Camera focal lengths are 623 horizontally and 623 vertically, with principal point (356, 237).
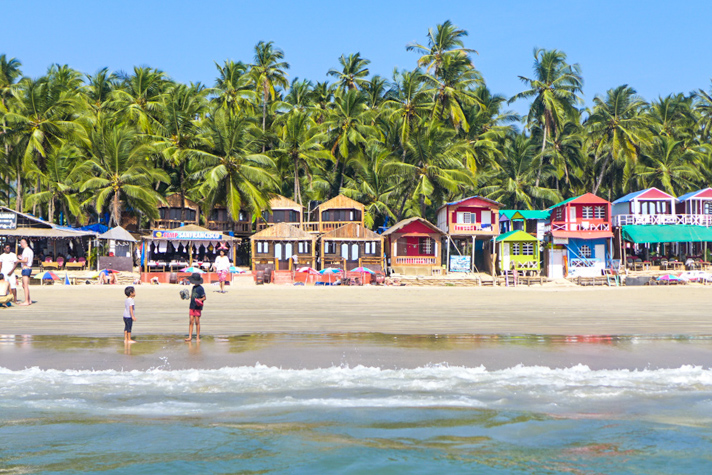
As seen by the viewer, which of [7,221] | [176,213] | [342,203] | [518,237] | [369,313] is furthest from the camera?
[176,213]

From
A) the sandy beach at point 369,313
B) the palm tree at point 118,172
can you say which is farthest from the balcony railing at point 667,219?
the palm tree at point 118,172

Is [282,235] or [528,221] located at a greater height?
[528,221]

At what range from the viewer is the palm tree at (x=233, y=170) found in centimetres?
4234

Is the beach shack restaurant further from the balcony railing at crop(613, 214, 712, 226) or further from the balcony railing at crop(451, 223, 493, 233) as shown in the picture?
the balcony railing at crop(613, 214, 712, 226)

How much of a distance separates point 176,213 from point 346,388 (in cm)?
4000

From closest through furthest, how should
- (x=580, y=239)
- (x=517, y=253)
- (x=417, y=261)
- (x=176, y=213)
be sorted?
(x=417, y=261), (x=580, y=239), (x=517, y=253), (x=176, y=213)

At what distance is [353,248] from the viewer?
39.9 metres

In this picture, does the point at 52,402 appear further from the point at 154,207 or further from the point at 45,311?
the point at 154,207

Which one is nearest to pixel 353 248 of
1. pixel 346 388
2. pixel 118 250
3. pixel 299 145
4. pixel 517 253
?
pixel 517 253

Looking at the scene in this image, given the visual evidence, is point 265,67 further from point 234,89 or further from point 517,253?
point 517,253

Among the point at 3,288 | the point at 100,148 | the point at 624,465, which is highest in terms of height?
the point at 100,148

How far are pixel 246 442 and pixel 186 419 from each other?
117cm

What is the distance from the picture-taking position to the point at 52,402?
8.43 meters

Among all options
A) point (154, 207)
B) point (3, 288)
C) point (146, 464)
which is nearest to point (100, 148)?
point (154, 207)
